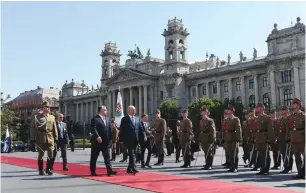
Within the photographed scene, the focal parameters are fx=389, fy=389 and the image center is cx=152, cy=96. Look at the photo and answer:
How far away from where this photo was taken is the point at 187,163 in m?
14.7

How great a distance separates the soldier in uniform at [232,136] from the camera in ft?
41.7

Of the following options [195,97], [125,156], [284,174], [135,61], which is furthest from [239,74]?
[284,174]

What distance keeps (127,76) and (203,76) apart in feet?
58.4

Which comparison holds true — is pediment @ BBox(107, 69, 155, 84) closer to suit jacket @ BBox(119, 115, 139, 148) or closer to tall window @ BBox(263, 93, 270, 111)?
tall window @ BBox(263, 93, 270, 111)

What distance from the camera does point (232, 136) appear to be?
13.0 meters

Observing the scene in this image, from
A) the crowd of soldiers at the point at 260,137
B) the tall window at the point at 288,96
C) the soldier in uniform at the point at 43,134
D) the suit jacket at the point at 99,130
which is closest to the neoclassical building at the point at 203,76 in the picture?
the tall window at the point at 288,96

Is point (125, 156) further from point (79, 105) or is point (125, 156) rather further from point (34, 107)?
point (34, 107)

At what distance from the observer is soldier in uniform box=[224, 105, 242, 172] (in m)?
12.7

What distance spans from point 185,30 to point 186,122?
2364 inches

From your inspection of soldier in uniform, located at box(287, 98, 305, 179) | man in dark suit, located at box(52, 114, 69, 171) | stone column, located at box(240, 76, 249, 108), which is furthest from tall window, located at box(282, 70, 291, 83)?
man in dark suit, located at box(52, 114, 69, 171)

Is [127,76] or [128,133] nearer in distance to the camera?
[128,133]

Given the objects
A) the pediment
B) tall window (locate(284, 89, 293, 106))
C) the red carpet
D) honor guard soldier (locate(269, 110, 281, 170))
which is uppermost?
the pediment

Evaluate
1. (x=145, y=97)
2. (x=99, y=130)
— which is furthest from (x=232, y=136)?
(x=145, y=97)

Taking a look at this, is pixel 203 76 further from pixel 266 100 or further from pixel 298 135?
pixel 298 135
